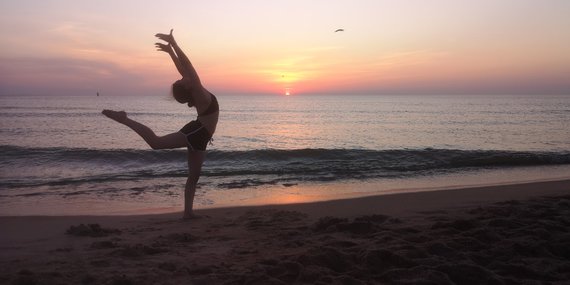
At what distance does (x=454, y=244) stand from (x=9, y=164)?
14.1 meters

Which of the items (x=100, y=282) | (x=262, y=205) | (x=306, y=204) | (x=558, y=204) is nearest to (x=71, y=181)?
(x=262, y=205)

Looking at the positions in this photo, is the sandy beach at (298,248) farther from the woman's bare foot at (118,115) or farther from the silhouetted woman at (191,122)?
the woman's bare foot at (118,115)

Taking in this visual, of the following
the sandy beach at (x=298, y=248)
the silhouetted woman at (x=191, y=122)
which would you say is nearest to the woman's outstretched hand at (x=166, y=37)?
the silhouetted woman at (x=191, y=122)

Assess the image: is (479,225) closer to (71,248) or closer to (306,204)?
(306,204)

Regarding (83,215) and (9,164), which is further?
(9,164)

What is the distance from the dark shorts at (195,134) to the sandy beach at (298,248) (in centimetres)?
108

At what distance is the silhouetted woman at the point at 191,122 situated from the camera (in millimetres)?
5340

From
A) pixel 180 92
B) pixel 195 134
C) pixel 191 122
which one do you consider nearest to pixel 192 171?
pixel 195 134

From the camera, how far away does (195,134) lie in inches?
226

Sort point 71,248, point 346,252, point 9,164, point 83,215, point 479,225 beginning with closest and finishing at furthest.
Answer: point 346,252 → point 71,248 → point 479,225 → point 83,215 → point 9,164

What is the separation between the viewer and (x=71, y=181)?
10852 millimetres

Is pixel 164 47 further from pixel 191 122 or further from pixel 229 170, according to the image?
pixel 229 170

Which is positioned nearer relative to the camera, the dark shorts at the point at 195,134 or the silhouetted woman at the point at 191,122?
the silhouetted woman at the point at 191,122

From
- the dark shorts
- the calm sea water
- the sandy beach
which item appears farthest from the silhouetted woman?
the calm sea water
